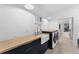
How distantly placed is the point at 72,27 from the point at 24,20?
41.8 inches

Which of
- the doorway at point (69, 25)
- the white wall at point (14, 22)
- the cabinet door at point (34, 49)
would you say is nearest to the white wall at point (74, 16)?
the doorway at point (69, 25)

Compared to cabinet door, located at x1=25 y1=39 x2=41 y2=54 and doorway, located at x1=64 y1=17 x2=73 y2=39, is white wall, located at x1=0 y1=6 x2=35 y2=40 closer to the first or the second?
cabinet door, located at x1=25 y1=39 x2=41 y2=54

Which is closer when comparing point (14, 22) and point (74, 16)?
point (74, 16)

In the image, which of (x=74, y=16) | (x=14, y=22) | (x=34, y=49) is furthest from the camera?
(x=34, y=49)

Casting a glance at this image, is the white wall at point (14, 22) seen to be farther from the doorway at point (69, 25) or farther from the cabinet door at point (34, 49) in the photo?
the doorway at point (69, 25)

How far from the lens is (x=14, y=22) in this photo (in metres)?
1.72

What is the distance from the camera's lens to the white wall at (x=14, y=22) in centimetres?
151

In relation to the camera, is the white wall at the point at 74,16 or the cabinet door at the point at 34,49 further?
the cabinet door at the point at 34,49

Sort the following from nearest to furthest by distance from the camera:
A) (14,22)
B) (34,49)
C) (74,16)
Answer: (74,16)
(14,22)
(34,49)

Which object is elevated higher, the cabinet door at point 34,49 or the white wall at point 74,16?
the white wall at point 74,16

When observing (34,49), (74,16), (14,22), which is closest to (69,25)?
(74,16)

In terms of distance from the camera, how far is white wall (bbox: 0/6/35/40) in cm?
151

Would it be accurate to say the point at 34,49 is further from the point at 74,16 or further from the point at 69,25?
the point at 74,16
